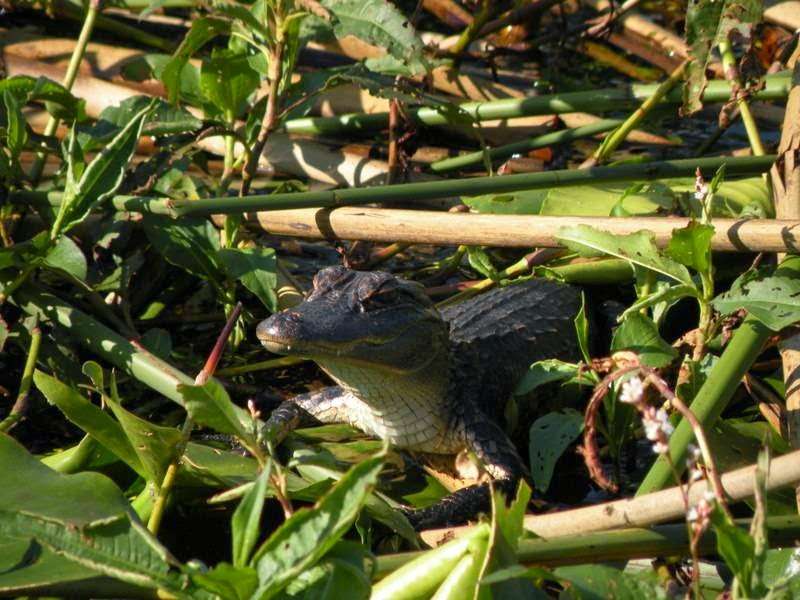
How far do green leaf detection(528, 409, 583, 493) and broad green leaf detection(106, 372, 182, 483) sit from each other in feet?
3.04

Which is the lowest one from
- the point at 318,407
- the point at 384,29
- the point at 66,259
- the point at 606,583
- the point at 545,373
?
the point at 318,407

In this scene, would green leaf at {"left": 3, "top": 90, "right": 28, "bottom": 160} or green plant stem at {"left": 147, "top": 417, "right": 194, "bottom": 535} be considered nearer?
green plant stem at {"left": 147, "top": 417, "right": 194, "bottom": 535}

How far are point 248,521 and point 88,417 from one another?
747 mm

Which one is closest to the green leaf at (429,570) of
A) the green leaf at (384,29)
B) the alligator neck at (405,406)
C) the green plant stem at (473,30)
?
the alligator neck at (405,406)

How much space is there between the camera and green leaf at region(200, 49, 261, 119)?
12.4 ft

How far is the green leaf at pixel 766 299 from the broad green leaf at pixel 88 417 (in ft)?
4.58

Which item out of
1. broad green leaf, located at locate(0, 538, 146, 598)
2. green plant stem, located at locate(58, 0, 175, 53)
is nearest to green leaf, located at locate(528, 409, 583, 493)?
broad green leaf, located at locate(0, 538, 146, 598)

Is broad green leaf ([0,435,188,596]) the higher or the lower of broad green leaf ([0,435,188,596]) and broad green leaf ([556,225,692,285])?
the lower

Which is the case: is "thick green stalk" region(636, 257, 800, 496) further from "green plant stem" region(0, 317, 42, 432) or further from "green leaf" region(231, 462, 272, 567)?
"green plant stem" region(0, 317, 42, 432)

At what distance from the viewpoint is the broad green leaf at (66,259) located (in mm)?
3217

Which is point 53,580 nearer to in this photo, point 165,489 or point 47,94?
point 165,489

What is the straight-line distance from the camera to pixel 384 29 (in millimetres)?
3543

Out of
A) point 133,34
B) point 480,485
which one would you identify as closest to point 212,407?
point 480,485

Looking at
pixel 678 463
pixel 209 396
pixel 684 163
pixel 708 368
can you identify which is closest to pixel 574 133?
pixel 684 163
